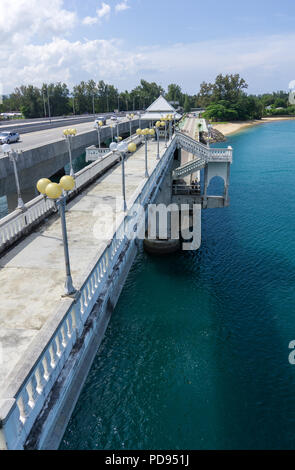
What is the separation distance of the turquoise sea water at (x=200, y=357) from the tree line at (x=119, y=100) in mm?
92544

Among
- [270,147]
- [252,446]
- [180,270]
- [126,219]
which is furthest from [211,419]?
[270,147]

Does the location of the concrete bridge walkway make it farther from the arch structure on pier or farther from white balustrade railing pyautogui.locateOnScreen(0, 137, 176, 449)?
the arch structure on pier

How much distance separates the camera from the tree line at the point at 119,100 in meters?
112

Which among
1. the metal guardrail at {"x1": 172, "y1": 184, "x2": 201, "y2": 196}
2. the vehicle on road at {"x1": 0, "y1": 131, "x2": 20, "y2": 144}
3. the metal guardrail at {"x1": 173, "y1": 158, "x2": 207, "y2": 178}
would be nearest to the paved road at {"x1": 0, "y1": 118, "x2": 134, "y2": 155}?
the vehicle on road at {"x1": 0, "y1": 131, "x2": 20, "y2": 144}

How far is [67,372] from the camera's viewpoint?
8.97 metres

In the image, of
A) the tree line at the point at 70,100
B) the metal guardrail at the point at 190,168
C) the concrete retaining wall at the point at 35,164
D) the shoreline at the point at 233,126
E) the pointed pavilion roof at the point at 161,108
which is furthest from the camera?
the shoreline at the point at 233,126

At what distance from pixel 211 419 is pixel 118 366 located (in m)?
5.84

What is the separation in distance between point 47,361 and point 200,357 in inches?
549

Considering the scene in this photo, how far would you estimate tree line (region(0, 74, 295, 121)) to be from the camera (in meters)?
112

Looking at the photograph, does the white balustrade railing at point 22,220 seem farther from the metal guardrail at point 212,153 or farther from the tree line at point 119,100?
the tree line at point 119,100

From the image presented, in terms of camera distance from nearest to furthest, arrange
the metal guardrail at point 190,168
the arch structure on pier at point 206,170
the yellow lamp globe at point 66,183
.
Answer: the yellow lamp globe at point 66,183 < the arch structure on pier at point 206,170 < the metal guardrail at point 190,168

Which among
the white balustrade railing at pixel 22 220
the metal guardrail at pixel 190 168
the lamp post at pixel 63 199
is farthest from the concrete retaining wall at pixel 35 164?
the lamp post at pixel 63 199

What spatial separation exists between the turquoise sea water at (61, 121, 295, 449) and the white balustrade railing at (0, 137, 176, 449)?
25.8ft

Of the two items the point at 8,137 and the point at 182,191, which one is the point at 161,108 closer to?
the point at 182,191
